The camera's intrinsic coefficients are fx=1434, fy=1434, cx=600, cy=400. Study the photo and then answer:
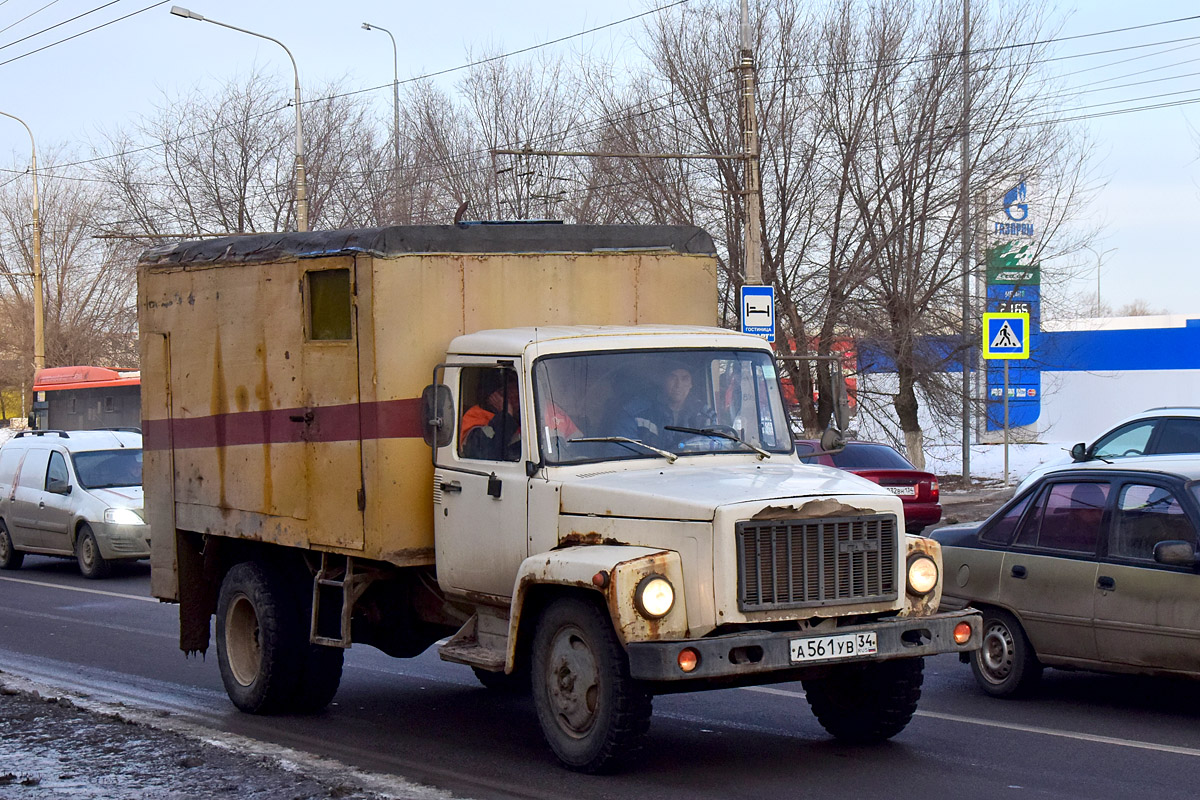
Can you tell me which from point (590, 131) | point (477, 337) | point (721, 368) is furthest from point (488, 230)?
A: point (590, 131)

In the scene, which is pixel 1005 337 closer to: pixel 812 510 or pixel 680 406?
pixel 680 406

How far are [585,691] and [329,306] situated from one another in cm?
279

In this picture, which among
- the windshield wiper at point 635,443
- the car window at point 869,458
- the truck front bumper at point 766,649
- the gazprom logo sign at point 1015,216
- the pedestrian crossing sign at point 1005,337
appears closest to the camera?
the truck front bumper at point 766,649

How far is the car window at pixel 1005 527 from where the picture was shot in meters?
9.15

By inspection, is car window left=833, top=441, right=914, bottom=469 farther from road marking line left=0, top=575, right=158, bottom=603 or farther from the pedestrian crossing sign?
road marking line left=0, top=575, right=158, bottom=603

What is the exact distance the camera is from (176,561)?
9648 mm

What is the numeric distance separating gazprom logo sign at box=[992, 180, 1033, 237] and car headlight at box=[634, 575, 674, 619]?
22.0 m

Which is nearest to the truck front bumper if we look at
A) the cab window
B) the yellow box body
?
the cab window

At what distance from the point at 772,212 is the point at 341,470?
20699 mm

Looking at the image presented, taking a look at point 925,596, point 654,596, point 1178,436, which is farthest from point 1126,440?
point 654,596

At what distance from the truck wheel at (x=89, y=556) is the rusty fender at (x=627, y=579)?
42.0ft

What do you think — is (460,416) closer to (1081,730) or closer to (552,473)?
(552,473)

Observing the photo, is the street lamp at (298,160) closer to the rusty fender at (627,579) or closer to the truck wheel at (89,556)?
the truck wheel at (89,556)

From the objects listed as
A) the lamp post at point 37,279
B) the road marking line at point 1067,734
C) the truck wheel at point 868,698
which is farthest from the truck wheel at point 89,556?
the lamp post at point 37,279
